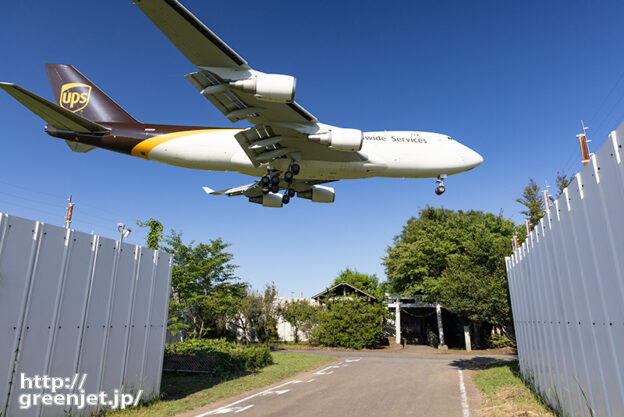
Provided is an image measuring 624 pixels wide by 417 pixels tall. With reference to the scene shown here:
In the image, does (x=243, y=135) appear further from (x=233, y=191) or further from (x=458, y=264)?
(x=458, y=264)

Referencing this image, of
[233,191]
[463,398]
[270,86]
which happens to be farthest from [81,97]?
[463,398]

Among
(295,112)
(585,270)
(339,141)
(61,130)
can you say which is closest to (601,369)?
(585,270)

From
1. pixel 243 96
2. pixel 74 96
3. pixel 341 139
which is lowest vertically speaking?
pixel 341 139

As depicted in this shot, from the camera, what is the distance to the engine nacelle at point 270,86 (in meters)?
9.60

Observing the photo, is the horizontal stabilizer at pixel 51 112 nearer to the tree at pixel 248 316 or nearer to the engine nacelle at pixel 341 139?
the engine nacelle at pixel 341 139

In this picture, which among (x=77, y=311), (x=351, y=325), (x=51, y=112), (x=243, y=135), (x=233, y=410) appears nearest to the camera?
(x=77, y=311)

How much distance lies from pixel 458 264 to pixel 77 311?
787 inches

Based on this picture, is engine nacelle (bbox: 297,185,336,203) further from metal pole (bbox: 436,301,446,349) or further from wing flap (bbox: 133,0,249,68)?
metal pole (bbox: 436,301,446,349)

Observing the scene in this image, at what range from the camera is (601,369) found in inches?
230

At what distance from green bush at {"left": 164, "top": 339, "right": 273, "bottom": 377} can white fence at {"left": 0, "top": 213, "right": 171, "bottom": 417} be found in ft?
15.7

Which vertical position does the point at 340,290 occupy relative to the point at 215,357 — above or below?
above

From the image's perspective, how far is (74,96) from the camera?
14.3m

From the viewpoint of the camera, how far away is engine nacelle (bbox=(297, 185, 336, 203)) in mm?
15367

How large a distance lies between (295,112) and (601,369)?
8.98 m
